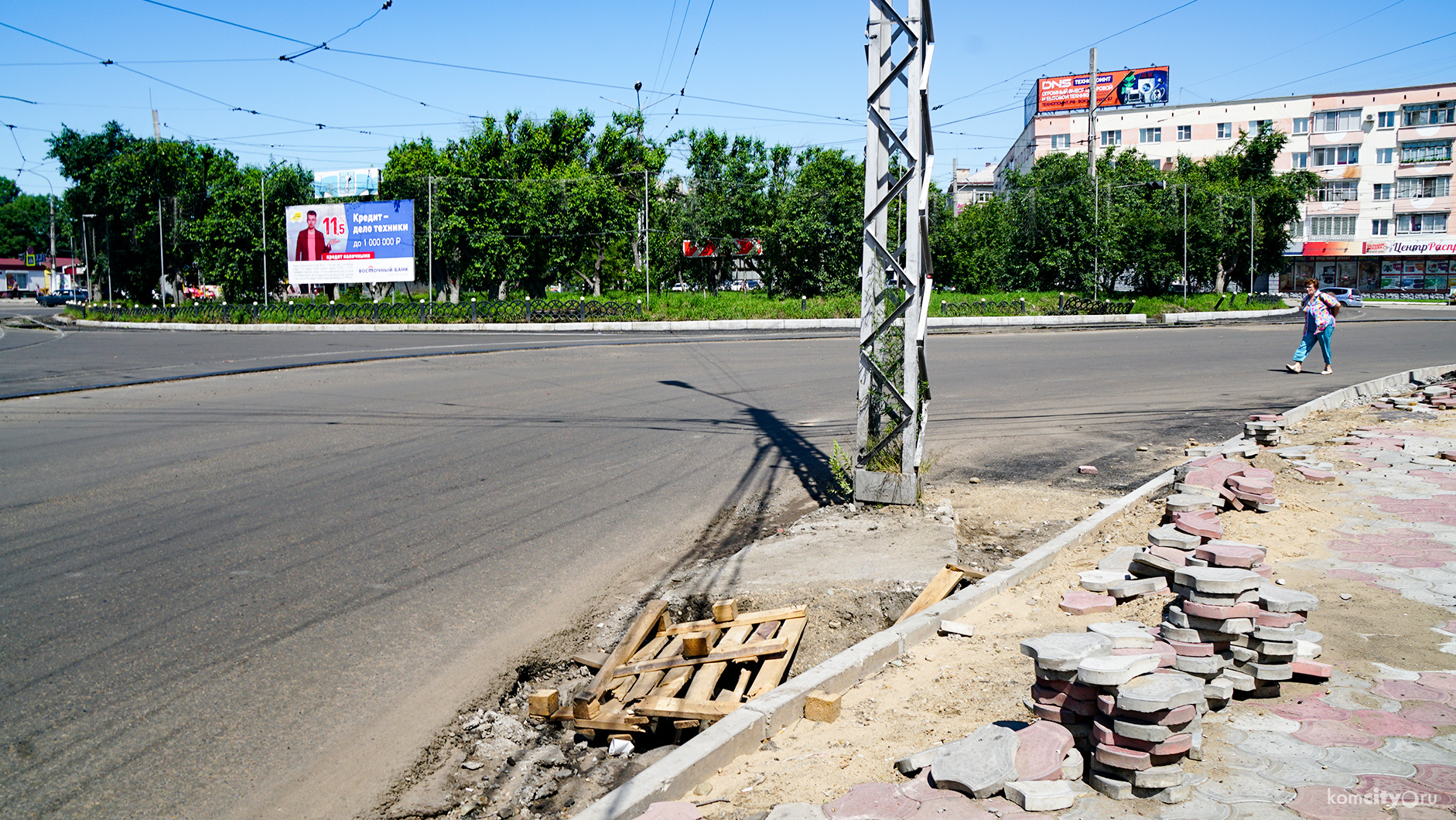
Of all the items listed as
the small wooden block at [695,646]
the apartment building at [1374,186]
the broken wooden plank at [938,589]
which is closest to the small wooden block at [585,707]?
the small wooden block at [695,646]

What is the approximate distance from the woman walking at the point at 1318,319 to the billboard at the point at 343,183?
178 feet

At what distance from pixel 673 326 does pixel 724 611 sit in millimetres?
34673

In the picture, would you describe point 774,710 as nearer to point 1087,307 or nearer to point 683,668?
point 683,668

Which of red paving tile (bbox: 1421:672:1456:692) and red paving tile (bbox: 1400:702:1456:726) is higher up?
red paving tile (bbox: 1421:672:1456:692)

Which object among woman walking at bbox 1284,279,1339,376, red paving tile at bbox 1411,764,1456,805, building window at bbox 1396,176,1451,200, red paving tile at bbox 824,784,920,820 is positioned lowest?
red paving tile at bbox 824,784,920,820

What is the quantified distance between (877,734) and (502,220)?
48328 mm

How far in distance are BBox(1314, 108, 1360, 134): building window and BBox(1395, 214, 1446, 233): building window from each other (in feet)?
27.0

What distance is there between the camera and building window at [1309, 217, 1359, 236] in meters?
73.8

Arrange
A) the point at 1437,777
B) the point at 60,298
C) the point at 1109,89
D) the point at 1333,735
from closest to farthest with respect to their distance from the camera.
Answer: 1. the point at 1437,777
2. the point at 1333,735
3. the point at 60,298
4. the point at 1109,89

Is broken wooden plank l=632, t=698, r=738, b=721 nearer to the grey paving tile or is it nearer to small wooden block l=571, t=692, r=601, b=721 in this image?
small wooden block l=571, t=692, r=601, b=721

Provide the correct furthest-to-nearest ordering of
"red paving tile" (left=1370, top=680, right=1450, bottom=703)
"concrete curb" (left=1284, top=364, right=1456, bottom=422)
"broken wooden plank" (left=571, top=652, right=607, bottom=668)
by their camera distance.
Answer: "concrete curb" (left=1284, top=364, right=1456, bottom=422) < "broken wooden plank" (left=571, top=652, right=607, bottom=668) < "red paving tile" (left=1370, top=680, right=1450, bottom=703)

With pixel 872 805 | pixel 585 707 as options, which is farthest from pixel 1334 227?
pixel 872 805

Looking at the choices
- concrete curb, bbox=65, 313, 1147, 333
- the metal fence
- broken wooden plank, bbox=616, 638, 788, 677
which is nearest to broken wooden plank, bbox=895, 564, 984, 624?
broken wooden plank, bbox=616, 638, 788, 677

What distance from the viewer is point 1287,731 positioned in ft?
12.1
